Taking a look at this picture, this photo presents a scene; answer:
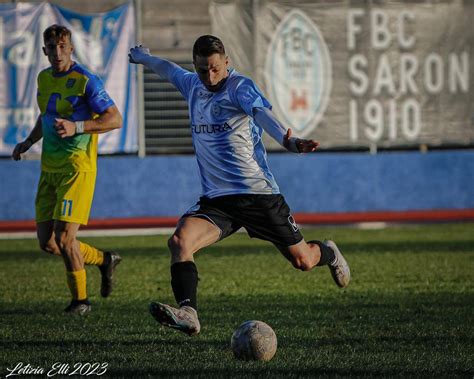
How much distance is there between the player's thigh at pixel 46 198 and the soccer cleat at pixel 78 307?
2.55ft

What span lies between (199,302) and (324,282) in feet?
7.54

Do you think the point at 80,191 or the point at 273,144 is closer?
the point at 80,191

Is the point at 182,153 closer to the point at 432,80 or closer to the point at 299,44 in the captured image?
the point at 299,44

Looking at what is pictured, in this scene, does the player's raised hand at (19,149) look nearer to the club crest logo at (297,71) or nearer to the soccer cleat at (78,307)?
the soccer cleat at (78,307)

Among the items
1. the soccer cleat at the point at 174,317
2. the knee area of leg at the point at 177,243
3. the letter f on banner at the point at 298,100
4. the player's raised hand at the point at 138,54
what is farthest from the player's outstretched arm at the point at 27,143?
the letter f on banner at the point at 298,100

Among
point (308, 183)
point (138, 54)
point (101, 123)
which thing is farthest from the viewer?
point (308, 183)

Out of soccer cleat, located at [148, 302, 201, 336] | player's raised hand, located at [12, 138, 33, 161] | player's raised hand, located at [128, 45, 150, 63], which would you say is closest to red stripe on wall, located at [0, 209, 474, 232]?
player's raised hand, located at [12, 138, 33, 161]

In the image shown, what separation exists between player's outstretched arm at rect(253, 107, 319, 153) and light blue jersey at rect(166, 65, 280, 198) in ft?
1.38

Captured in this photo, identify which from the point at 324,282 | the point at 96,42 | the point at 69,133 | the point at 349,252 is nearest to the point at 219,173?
the point at 69,133

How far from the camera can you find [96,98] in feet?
31.6

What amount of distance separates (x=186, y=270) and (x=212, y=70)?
4.51 ft

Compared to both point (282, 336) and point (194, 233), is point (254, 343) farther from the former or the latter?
point (282, 336)

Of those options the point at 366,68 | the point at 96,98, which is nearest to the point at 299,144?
the point at 96,98

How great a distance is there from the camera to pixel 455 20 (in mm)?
24578
